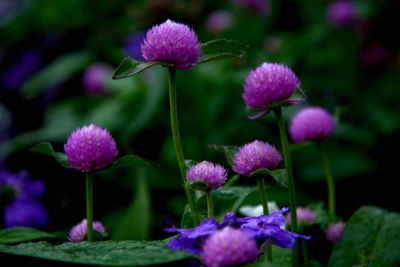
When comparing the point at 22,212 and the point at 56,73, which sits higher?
the point at 56,73

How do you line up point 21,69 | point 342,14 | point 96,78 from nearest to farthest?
1. point 96,78
2. point 342,14
3. point 21,69

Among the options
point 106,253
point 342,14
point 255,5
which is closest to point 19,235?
point 106,253

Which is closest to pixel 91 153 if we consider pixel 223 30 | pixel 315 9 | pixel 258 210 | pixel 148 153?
pixel 258 210

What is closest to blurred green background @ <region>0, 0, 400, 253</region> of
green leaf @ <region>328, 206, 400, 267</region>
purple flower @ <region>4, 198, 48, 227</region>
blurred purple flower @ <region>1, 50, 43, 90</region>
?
blurred purple flower @ <region>1, 50, 43, 90</region>

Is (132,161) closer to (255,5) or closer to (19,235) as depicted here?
(19,235)

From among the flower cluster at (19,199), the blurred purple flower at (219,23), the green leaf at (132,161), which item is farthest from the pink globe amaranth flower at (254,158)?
the blurred purple flower at (219,23)
